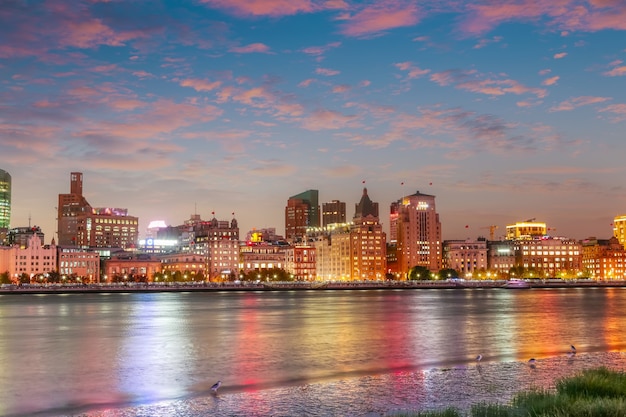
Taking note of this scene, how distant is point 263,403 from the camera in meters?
27.3

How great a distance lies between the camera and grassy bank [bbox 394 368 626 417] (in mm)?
19469

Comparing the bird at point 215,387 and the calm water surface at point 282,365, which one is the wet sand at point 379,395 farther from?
the bird at point 215,387

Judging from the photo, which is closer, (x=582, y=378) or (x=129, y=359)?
(x=582, y=378)

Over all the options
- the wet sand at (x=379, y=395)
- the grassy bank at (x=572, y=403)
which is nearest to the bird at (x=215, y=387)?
the wet sand at (x=379, y=395)

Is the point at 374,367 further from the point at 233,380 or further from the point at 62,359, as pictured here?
the point at 62,359

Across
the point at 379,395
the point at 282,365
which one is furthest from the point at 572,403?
the point at 282,365

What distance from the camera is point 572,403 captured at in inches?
831

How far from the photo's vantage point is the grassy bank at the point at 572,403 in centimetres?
1947

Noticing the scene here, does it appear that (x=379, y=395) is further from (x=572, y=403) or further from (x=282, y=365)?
(x=282, y=365)

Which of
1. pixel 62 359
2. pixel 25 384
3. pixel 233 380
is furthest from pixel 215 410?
pixel 62 359

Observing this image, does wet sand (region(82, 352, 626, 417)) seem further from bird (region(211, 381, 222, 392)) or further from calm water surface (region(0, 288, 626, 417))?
bird (region(211, 381, 222, 392))

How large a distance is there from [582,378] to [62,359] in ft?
101

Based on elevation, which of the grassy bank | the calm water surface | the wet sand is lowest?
the calm water surface

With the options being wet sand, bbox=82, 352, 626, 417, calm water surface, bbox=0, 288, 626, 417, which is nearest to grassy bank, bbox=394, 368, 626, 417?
wet sand, bbox=82, 352, 626, 417
